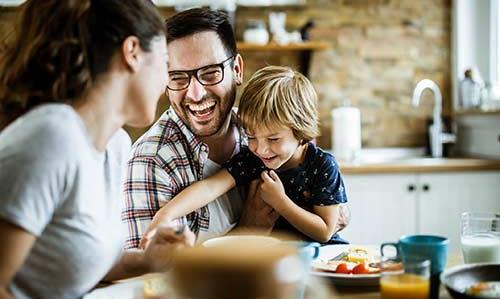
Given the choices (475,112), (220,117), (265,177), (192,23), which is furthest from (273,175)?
(475,112)

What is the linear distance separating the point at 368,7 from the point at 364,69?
1.38 ft

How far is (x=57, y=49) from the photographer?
44.9 inches

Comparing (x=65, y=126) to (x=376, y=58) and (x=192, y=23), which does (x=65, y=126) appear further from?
(x=376, y=58)

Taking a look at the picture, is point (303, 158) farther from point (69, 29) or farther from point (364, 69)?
point (364, 69)

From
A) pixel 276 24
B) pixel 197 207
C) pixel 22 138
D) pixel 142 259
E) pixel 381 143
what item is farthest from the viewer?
pixel 381 143

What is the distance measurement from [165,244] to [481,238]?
0.78 meters

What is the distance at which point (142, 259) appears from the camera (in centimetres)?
145

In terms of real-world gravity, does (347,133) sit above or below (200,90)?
below

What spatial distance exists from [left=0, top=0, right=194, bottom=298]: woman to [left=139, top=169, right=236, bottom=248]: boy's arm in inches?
18.6

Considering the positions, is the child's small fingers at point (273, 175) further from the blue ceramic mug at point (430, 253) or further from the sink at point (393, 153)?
the sink at point (393, 153)

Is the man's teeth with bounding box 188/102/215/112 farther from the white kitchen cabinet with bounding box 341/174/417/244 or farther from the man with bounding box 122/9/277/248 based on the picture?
the white kitchen cabinet with bounding box 341/174/417/244

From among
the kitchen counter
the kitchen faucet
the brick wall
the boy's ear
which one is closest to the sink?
the brick wall

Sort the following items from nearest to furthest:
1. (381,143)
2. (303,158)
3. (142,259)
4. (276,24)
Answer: (142,259)
(303,158)
(276,24)
(381,143)

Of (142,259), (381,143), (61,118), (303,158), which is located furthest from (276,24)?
(61,118)
